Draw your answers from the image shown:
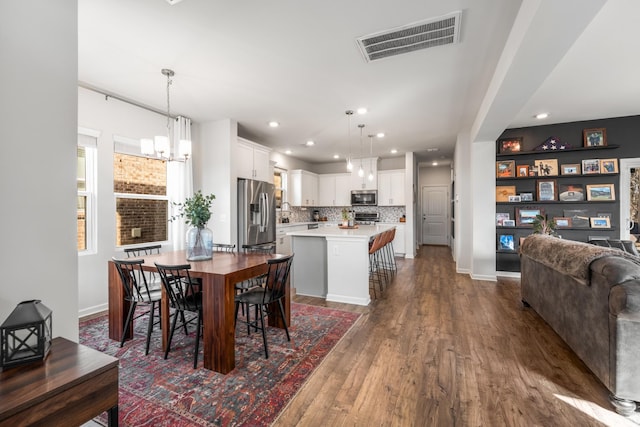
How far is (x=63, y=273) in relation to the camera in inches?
51.1

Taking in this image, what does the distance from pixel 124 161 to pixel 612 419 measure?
17.2 ft

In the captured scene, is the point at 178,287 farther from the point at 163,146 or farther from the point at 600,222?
the point at 600,222

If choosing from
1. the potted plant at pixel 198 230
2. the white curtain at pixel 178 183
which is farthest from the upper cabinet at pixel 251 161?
the potted plant at pixel 198 230

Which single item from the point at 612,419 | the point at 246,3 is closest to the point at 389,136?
the point at 246,3

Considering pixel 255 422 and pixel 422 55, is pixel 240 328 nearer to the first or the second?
pixel 255 422

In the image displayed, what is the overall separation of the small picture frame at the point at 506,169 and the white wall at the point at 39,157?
589cm

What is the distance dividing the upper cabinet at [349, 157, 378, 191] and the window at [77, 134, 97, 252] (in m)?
5.69

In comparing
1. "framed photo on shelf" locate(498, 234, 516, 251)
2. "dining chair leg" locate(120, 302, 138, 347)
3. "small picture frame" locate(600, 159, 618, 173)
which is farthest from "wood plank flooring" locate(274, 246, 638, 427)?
"small picture frame" locate(600, 159, 618, 173)

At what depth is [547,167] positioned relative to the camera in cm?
491

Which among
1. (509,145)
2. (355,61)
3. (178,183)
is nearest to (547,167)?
(509,145)

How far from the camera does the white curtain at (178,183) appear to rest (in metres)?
4.34

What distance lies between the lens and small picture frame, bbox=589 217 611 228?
15.2 ft

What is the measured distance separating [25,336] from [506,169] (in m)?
6.22

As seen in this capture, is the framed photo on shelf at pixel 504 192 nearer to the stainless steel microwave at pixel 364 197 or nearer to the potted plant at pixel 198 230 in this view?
the stainless steel microwave at pixel 364 197
